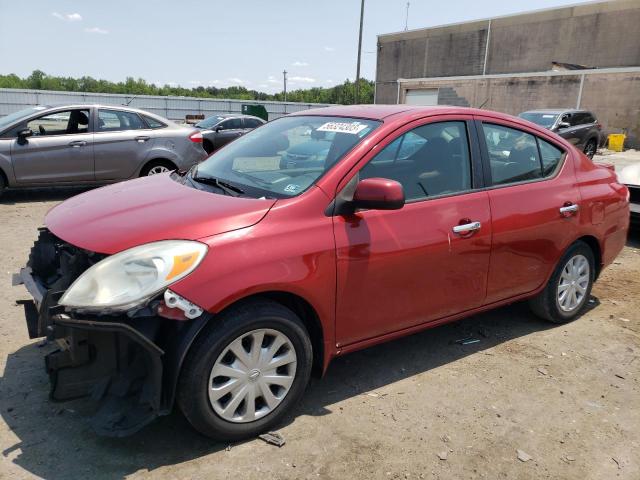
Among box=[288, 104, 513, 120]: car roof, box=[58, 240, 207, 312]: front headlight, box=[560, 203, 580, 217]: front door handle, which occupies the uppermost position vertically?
box=[288, 104, 513, 120]: car roof

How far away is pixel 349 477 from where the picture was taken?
8.05 ft

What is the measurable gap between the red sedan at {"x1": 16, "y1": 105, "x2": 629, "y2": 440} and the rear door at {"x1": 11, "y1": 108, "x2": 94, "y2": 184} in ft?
17.3

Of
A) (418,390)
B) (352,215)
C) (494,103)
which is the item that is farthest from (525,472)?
(494,103)

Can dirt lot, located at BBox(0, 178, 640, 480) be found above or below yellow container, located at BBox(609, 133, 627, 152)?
below

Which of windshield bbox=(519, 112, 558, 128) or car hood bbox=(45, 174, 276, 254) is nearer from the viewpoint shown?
car hood bbox=(45, 174, 276, 254)

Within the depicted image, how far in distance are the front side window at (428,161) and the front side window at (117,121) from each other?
6581 mm

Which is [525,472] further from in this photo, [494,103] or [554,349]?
[494,103]

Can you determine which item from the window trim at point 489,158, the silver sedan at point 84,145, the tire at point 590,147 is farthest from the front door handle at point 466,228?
the tire at point 590,147

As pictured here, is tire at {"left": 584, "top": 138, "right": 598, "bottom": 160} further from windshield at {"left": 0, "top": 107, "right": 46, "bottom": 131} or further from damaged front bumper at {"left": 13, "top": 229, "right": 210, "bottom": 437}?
damaged front bumper at {"left": 13, "top": 229, "right": 210, "bottom": 437}

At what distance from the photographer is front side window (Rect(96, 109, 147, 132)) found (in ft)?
27.3

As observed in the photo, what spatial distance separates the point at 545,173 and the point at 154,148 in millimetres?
6614

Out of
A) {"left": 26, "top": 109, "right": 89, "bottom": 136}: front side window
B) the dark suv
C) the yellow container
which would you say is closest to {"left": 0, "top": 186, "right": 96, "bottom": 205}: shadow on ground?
{"left": 26, "top": 109, "right": 89, "bottom": 136}: front side window

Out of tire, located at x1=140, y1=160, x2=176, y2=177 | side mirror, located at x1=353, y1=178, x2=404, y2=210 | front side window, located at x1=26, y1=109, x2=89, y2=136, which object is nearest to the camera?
side mirror, located at x1=353, y1=178, x2=404, y2=210

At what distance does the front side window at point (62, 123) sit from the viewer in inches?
312
